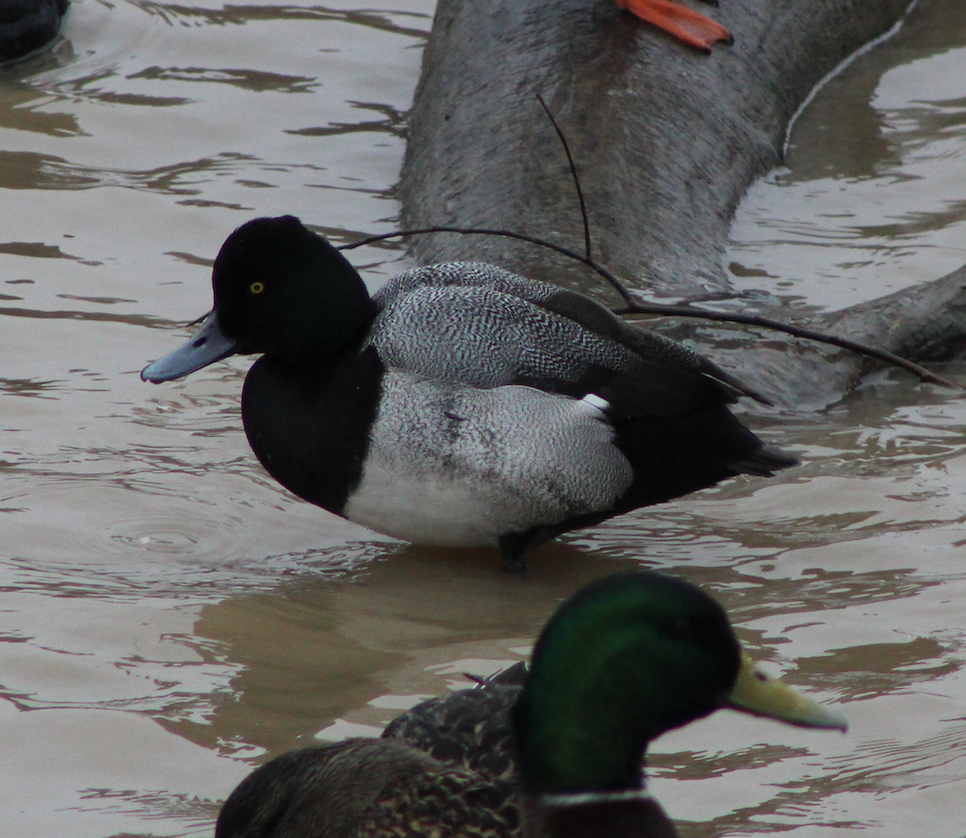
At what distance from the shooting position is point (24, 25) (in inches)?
359

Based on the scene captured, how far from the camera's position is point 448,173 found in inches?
290

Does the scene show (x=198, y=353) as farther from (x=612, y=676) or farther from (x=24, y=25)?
(x=24, y=25)

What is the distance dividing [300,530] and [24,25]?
513 centimetres

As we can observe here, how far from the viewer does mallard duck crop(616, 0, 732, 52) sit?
25.9 ft

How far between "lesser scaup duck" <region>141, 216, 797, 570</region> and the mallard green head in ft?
6.98

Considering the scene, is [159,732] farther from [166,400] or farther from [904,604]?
[166,400]

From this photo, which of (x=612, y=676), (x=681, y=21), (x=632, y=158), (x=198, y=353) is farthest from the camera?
(x=681, y=21)

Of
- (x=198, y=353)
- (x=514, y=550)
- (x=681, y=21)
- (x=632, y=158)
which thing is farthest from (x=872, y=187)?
(x=198, y=353)

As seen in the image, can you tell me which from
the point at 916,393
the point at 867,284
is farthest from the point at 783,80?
the point at 916,393

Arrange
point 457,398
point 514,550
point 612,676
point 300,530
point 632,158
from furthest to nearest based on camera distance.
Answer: point 632,158 → point 300,530 → point 514,550 → point 457,398 → point 612,676

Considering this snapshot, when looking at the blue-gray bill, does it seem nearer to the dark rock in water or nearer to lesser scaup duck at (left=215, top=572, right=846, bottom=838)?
lesser scaup duck at (left=215, top=572, right=846, bottom=838)

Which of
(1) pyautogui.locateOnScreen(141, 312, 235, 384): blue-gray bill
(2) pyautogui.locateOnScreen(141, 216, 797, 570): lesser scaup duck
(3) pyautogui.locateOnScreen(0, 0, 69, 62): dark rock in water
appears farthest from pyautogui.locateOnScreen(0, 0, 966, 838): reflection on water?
(1) pyautogui.locateOnScreen(141, 312, 235, 384): blue-gray bill

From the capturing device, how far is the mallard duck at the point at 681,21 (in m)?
7.91

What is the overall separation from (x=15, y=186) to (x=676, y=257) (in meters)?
3.29
